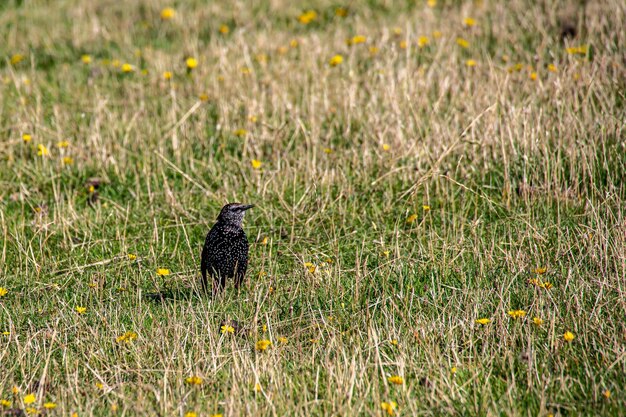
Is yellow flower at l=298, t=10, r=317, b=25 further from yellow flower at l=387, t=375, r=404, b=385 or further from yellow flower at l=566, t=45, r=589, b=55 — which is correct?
yellow flower at l=387, t=375, r=404, b=385

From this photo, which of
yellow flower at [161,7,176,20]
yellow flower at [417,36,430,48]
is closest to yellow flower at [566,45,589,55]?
yellow flower at [417,36,430,48]

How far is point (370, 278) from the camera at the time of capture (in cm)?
545

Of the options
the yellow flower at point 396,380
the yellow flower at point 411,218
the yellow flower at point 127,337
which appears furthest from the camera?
the yellow flower at point 411,218

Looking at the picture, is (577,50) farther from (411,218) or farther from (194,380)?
(194,380)

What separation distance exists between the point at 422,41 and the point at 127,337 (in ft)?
17.1

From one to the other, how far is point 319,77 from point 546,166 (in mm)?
2797

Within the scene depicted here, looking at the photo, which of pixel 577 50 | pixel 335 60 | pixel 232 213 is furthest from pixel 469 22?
pixel 232 213

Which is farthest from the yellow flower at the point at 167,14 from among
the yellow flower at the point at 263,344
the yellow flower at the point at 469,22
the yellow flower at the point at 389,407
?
the yellow flower at the point at 389,407

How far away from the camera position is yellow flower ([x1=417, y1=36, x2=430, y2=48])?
8.68 metres

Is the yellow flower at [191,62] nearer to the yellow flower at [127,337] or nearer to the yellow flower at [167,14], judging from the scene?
the yellow flower at [167,14]

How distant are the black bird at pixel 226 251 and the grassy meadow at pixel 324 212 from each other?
0.47 feet

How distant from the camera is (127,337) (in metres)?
4.66

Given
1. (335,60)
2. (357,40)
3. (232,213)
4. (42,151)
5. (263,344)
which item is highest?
(357,40)

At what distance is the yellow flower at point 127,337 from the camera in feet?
15.1
